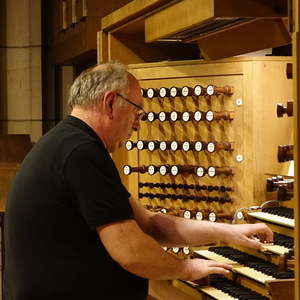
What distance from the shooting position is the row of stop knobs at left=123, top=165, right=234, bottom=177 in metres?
4.62

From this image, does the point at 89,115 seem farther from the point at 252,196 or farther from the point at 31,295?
the point at 252,196

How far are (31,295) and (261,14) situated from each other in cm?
184

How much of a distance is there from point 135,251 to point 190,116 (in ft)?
7.81

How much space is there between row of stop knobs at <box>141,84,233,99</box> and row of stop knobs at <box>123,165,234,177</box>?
474mm

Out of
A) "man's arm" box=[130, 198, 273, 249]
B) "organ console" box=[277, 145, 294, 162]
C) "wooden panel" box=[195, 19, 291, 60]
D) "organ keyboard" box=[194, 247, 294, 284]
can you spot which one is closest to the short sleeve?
"man's arm" box=[130, 198, 273, 249]

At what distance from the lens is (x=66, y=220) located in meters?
2.65

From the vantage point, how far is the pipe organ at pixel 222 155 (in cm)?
386

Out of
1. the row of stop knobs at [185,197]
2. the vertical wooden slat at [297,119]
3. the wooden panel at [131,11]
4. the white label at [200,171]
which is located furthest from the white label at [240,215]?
the vertical wooden slat at [297,119]

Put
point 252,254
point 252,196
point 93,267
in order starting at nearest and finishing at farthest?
point 93,267 < point 252,254 < point 252,196

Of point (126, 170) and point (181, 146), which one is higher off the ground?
point (181, 146)

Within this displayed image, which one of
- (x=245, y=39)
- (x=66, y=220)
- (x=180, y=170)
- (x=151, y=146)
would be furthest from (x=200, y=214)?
(x=66, y=220)

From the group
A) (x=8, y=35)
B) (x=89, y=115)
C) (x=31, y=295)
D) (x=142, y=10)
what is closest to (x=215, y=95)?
(x=142, y=10)

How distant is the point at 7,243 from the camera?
9.32ft

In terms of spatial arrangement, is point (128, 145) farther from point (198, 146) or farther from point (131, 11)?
point (131, 11)
